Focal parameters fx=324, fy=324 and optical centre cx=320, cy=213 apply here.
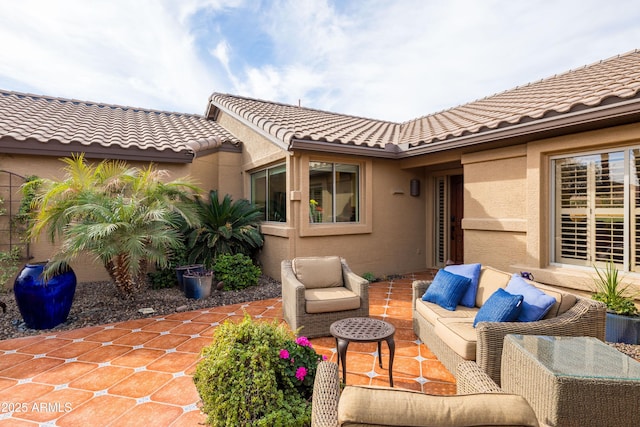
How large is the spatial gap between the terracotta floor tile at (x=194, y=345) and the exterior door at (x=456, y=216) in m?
6.82

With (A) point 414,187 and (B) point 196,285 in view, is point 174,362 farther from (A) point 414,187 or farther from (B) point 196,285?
(A) point 414,187

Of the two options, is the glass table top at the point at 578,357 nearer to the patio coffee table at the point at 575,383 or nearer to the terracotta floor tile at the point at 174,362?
the patio coffee table at the point at 575,383

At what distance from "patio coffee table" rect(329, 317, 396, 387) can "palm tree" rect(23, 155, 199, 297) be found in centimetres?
365

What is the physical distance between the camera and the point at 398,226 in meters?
8.76

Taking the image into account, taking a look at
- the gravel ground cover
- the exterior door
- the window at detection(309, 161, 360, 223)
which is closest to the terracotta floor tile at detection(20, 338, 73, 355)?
the gravel ground cover

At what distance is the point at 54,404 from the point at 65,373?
0.68m

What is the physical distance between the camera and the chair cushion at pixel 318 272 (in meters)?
5.30

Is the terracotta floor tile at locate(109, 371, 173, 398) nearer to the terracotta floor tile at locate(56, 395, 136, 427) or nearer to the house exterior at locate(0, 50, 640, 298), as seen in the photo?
the terracotta floor tile at locate(56, 395, 136, 427)

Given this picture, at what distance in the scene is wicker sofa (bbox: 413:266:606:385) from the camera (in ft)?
9.78

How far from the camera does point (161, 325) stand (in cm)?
522

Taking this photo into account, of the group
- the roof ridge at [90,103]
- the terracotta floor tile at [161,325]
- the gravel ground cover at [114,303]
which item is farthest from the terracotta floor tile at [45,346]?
the roof ridge at [90,103]

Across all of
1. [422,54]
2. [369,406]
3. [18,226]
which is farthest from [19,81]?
[369,406]

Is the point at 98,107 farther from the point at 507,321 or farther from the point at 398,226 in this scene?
the point at 507,321

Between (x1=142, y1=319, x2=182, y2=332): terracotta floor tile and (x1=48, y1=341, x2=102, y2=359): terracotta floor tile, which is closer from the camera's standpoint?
(x1=48, y1=341, x2=102, y2=359): terracotta floor tile
